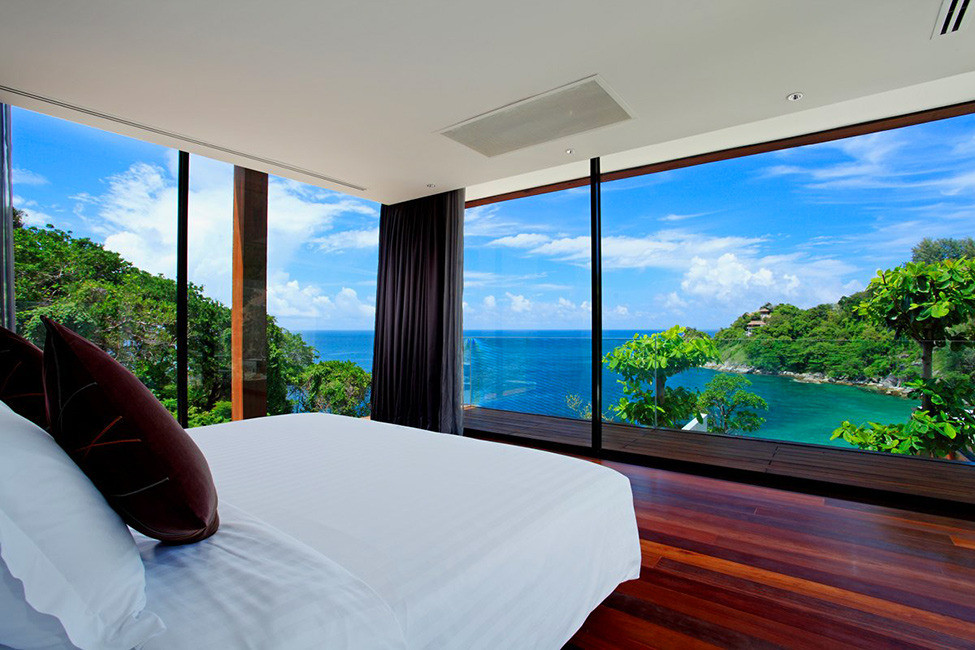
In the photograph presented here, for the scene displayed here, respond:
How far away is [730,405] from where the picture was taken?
416 cm

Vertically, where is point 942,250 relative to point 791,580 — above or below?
above

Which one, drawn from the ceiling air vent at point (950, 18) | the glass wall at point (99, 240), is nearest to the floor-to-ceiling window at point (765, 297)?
the ceiling air vent at point (950, 18)

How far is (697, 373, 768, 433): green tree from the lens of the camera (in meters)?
4.07

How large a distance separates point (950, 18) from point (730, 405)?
9.48ft

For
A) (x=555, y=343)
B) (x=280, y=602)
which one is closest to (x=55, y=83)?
(x=280, y=602)

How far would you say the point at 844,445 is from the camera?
12.3ft

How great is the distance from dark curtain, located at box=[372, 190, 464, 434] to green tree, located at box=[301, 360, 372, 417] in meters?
0.15

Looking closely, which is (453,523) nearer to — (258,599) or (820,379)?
(258,599)

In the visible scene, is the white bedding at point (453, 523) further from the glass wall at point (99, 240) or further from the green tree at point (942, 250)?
the green tree at point (942, 250)

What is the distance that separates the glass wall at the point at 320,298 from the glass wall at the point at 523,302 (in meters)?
1.11

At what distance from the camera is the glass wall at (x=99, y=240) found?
3.02 m

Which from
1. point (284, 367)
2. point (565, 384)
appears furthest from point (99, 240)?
point (565, 384)

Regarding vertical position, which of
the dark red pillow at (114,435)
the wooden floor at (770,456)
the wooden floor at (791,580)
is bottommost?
the wooden floor at (791,580)

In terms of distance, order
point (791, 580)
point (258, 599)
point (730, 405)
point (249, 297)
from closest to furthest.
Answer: point (258, 599)
point (791, 580)
point (249, 297)
point (730, 405)
